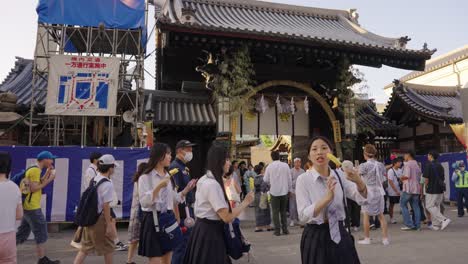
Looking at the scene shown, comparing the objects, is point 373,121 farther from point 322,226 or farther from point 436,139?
point 322,226

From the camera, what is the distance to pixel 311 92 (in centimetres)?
1166

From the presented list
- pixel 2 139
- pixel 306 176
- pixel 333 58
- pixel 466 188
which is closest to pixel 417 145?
pixel 466 188

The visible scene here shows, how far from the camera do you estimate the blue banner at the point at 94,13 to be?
11.6 meters

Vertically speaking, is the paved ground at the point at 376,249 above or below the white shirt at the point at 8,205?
below

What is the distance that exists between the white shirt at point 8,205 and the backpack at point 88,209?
100cm

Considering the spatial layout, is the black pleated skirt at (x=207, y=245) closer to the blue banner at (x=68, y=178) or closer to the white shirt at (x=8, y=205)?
the white shirt at (x=8, y=205)

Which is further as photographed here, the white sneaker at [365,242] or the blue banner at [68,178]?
the blue banner at [68,178]

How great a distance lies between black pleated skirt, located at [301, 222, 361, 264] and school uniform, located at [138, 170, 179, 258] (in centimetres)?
167

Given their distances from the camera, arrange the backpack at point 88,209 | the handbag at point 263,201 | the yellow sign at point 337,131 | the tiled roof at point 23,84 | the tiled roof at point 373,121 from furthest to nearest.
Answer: the tiled roof at point 373,121, the tiled roof at point 23,84, the yellow sign at point 337,131, the handbag at point 263,201, the backpack at point 88,209

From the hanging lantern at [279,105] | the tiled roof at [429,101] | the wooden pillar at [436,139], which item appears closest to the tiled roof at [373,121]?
the tiled roof at [429,101]

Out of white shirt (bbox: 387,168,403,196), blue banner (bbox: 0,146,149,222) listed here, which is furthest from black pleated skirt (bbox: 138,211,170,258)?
white shirt (bbox: 387,168,403,196)

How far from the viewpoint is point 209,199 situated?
3119 mm

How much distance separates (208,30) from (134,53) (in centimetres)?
643

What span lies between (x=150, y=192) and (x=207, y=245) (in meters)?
1.06
